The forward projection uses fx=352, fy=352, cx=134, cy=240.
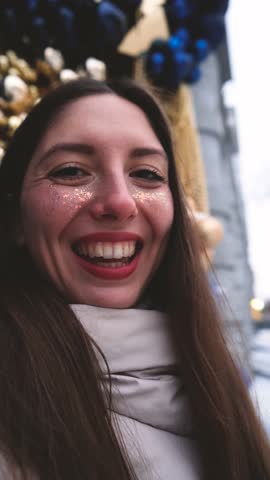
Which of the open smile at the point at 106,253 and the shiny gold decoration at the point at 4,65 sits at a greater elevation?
the shiny gold decoration at the point at 4,65

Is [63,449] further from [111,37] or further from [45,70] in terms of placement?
[111,37]

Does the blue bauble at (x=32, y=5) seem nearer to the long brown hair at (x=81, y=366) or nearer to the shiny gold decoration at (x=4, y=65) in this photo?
the shiny gold decoration at (x=4, y=65)

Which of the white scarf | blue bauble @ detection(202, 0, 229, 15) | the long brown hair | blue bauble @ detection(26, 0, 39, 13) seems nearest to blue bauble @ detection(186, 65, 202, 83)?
blue bauble @ detection(202, 0, 229, 15)

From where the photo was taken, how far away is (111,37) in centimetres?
93

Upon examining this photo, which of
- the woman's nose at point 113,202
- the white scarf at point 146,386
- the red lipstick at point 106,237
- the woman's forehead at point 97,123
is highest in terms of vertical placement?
the woman's forehead at point 97,123

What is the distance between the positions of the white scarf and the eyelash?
0.55ft

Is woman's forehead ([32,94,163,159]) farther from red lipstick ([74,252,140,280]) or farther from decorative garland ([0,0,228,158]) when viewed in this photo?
decorative garland ([0,0,228,158])

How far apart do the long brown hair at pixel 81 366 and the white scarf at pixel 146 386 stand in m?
0.02

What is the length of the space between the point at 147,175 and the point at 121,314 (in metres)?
0.20

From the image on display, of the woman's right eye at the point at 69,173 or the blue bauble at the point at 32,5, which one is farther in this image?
the blue bauble at the point at 32,5

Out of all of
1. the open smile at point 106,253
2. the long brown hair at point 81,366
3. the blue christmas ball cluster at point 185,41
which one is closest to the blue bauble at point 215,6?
the blue christmas ball cluster at point 185,41

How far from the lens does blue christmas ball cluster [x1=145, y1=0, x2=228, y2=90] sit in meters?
1.04

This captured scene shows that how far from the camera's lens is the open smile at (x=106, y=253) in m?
0.44

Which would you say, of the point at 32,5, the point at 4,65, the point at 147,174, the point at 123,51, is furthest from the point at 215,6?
the point at 147,174
